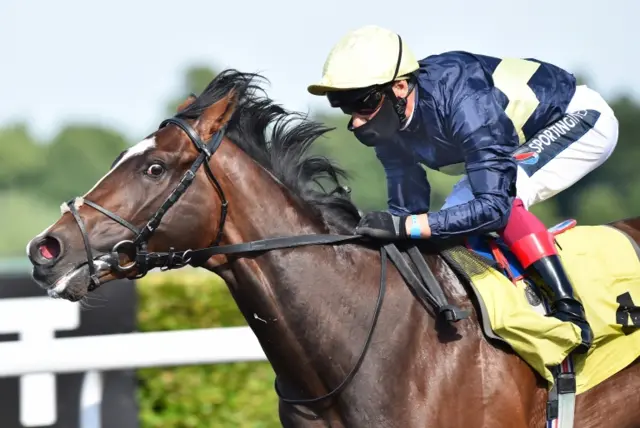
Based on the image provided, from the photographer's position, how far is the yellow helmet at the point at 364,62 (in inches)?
125

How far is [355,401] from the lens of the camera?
3.08 metres

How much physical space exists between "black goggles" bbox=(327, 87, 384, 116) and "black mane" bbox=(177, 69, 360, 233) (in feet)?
0.72

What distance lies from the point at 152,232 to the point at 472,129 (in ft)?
3.46

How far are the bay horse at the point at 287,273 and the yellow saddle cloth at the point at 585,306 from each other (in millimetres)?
72

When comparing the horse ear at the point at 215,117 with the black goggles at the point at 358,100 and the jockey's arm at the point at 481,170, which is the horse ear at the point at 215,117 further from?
the jockey's arm at the point at 481,170

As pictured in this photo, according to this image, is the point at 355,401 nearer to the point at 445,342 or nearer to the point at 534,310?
the point at 445,342

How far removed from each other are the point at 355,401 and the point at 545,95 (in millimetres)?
1319

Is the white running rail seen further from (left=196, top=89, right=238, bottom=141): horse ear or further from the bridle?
(left=196, top=89, right=238, bottom=141): horse ear

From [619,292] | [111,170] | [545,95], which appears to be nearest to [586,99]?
[545,95]

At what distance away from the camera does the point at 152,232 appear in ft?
10.00

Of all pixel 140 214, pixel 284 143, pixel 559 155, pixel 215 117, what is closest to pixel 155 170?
pixel 140 214

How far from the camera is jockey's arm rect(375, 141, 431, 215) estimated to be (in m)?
3.60

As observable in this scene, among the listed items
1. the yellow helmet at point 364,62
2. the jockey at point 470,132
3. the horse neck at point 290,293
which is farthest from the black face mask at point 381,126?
the horse neck at point 290,293

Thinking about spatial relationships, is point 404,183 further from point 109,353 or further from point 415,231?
point 109,353
